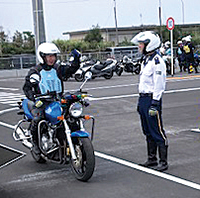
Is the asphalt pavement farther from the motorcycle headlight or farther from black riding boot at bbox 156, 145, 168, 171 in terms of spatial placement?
the motorcycle headlight

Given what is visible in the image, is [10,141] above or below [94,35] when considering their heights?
below

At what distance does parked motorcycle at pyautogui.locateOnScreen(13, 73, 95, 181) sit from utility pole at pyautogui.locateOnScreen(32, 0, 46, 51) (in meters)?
11.5

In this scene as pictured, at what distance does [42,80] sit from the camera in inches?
270

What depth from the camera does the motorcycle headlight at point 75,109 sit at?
6.17 meters

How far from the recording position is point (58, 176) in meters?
6.53

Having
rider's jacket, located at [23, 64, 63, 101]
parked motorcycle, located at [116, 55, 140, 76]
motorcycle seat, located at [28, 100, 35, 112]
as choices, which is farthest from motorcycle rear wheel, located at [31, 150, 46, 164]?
parked motorcycle, located at [116, 55, 140, 76]

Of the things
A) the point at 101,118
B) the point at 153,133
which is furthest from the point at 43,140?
the point at 101,118

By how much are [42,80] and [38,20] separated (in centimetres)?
1141

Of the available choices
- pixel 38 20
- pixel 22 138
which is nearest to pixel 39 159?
pixel 22 138

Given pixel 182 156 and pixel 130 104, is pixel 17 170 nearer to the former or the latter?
pixel 182 156

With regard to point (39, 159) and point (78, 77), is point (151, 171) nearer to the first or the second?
point (39, 159)

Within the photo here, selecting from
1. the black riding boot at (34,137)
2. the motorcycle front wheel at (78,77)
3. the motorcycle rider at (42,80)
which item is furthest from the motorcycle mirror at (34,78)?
the motorcycle front wheel at (78,77)

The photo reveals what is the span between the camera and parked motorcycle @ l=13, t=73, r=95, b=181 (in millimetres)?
6102

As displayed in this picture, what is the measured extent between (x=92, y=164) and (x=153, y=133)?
43.0 inches
